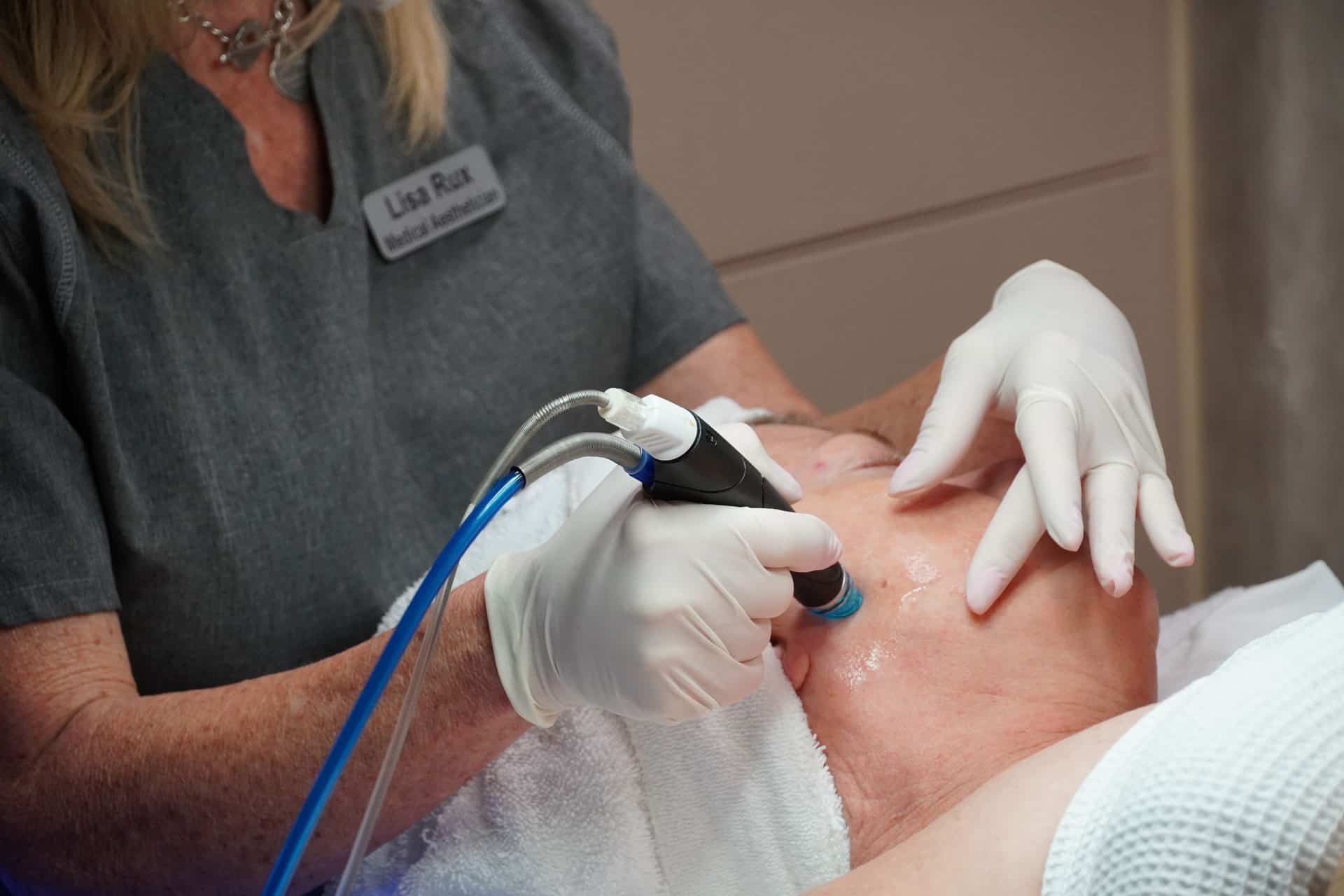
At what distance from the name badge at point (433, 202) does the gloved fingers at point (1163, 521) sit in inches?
30.3

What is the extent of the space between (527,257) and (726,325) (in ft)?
0.95

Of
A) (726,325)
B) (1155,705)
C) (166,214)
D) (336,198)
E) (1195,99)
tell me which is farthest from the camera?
(1195,99)

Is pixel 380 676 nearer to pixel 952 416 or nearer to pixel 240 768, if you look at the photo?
pixel 240 768

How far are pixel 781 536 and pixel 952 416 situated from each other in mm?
302

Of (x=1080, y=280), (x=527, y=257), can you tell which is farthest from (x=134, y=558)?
(x=1080, y=280)

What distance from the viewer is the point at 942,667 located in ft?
3.19

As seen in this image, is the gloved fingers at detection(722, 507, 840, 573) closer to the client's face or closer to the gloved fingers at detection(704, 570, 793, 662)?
the gloved fingers at detection(704, 570, 793, 662)

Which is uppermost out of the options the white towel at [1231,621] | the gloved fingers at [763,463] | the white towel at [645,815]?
the gloved fingers at [763,463]

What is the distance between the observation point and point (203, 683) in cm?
117

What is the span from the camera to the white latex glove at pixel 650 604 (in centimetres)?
85

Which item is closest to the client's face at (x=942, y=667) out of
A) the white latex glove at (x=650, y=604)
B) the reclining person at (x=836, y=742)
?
the reclining person at (x=836, y=742)

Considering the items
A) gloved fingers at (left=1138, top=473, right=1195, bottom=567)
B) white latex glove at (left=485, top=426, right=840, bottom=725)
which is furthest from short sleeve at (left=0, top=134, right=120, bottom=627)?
gloved fingers at (left=1138, top=473, right=1195, bottom=567)

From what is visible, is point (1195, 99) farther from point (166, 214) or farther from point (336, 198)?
point (166, 214)

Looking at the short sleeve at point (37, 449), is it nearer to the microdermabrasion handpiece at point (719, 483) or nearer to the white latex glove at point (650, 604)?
the white latex glove at point (650, 604)
